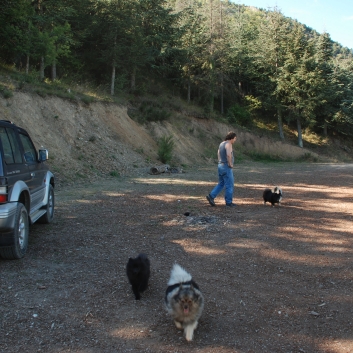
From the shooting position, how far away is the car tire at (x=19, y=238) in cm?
613

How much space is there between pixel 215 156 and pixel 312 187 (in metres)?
15.9

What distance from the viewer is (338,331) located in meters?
4.32

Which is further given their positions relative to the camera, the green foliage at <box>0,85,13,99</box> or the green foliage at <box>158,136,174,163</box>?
the green foliage at <box>158,136,174,163</box>

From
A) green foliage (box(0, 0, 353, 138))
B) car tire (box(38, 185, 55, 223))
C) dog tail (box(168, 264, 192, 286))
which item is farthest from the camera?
green foliage (box(0, 0, 353, 138))

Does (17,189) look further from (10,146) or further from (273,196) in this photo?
(273,196)

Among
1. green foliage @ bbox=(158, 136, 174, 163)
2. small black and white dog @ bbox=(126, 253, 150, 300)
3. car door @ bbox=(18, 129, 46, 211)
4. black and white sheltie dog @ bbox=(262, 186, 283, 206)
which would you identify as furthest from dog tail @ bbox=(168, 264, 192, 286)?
green foliage @ bbox=(158, 136, 174, 163)

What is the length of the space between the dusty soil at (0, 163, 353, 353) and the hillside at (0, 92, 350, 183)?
26.1 ft

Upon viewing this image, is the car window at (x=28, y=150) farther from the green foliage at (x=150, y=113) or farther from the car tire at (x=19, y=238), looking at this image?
the green foliage at (x=150, y=113)

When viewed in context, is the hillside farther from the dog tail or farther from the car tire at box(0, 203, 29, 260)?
the dog tail

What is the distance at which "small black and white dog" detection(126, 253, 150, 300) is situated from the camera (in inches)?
206

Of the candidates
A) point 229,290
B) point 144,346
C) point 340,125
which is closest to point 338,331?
point 229,290

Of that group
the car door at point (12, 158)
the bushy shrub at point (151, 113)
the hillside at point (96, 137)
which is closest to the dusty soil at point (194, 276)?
the car door at point (12, 158)

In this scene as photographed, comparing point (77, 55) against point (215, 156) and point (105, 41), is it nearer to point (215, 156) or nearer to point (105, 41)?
point (105, 41)

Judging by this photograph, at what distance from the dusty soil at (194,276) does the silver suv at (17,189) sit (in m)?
0.43
